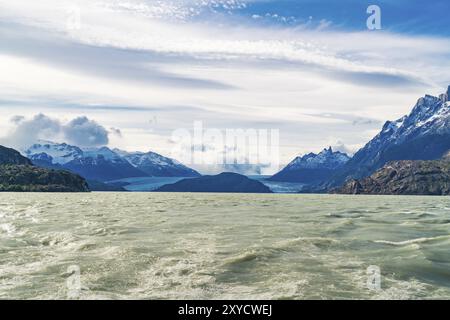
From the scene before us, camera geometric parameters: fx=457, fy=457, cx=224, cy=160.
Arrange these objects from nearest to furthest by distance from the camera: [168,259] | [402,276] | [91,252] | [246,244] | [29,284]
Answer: [29,284], [402,276], [168,259], [91,252], [246,244]

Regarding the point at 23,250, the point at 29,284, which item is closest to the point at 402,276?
the point at 29,284

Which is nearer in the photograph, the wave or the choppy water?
the choppy water

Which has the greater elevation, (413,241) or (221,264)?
(221,264)

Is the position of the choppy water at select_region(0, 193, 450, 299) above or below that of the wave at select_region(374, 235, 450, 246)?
above

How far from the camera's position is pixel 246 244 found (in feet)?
149

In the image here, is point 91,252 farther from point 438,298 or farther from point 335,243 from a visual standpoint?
point 438,298

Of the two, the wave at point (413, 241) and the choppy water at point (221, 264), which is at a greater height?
the choppy water at point (221, 264)

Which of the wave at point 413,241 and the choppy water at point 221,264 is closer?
the choppy water at point 221,264

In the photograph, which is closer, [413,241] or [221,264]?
[221,264]
